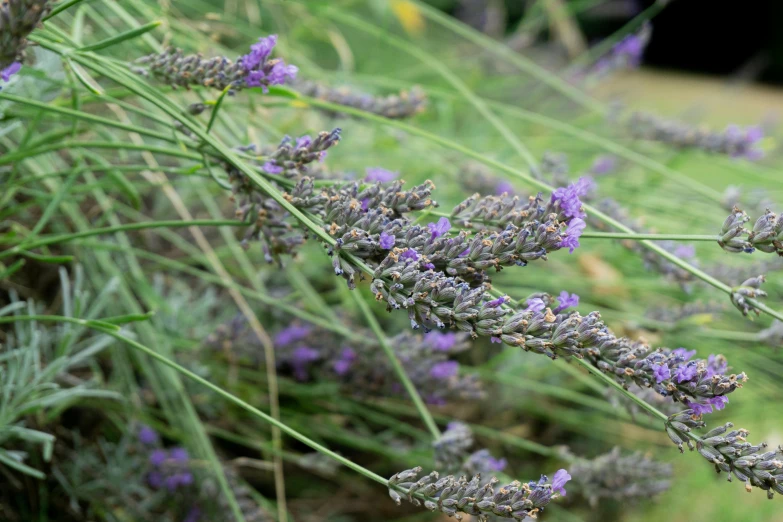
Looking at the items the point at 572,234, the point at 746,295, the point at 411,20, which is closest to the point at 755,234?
the point at 746,295

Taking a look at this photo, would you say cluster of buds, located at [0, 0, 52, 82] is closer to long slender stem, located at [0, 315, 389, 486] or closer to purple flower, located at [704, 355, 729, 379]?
long slender stem, located at [0, 315, 389, 486]

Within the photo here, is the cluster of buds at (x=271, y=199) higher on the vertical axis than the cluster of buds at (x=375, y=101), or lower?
lower

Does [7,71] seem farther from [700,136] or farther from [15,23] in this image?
[700,136]

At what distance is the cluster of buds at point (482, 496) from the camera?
1.79ft

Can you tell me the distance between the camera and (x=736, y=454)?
0.56m

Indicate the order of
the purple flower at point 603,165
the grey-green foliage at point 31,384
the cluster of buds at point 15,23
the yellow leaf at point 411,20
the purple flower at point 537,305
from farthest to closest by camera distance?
the yellow leaf at point 411,20 → the purple flower at point 603,165 → the grey-green foliage at point 31,384 → the purple flower at point 537,305 → the cluster of buds at point 15,23

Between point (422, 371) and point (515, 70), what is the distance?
2.19 m

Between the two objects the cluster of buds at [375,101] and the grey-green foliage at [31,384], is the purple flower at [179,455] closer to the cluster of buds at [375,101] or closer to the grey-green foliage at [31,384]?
the grey-green foliage at [31,384]

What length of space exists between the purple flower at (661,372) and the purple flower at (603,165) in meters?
1.04

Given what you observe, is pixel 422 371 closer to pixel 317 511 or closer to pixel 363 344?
pixel 363 344

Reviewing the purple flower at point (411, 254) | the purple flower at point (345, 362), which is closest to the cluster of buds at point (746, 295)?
the purple flower at point (411, 254)

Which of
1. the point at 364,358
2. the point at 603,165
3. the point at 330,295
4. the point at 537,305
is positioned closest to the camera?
the point at 537,305

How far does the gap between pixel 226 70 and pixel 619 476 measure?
74 centimetres

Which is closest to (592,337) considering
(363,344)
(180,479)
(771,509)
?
(363,344)
